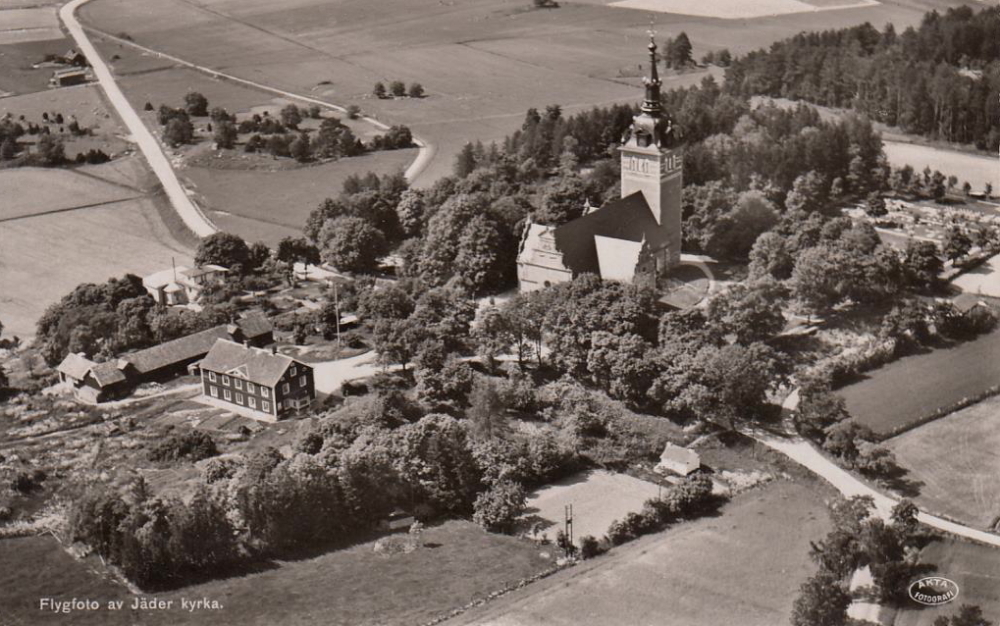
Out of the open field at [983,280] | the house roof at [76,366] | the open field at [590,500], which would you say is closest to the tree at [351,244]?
the house roof at [76,366]

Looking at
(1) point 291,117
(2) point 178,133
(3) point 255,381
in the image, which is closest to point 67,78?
(2) point 178,133

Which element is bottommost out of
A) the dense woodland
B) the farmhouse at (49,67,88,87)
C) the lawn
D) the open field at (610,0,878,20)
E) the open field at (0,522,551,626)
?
the open field at (0,522,551,626)

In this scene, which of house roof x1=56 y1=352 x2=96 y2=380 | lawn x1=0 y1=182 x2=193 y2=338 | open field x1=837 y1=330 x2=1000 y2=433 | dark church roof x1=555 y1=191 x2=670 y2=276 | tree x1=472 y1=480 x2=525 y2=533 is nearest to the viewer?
tree x1=472 y1=480 x2=525 y2=533

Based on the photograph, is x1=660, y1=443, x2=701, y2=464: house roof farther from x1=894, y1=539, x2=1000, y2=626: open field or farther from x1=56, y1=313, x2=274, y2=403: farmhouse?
x1=56, y1=313, x2=274, y2=403: farmhouse

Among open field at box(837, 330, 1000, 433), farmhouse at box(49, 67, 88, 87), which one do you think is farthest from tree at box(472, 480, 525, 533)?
farmhouse at box(49, 67, 88, 87)

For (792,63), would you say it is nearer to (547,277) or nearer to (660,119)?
(660,119)

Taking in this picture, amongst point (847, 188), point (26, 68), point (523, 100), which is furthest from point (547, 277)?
point (26, 68)
